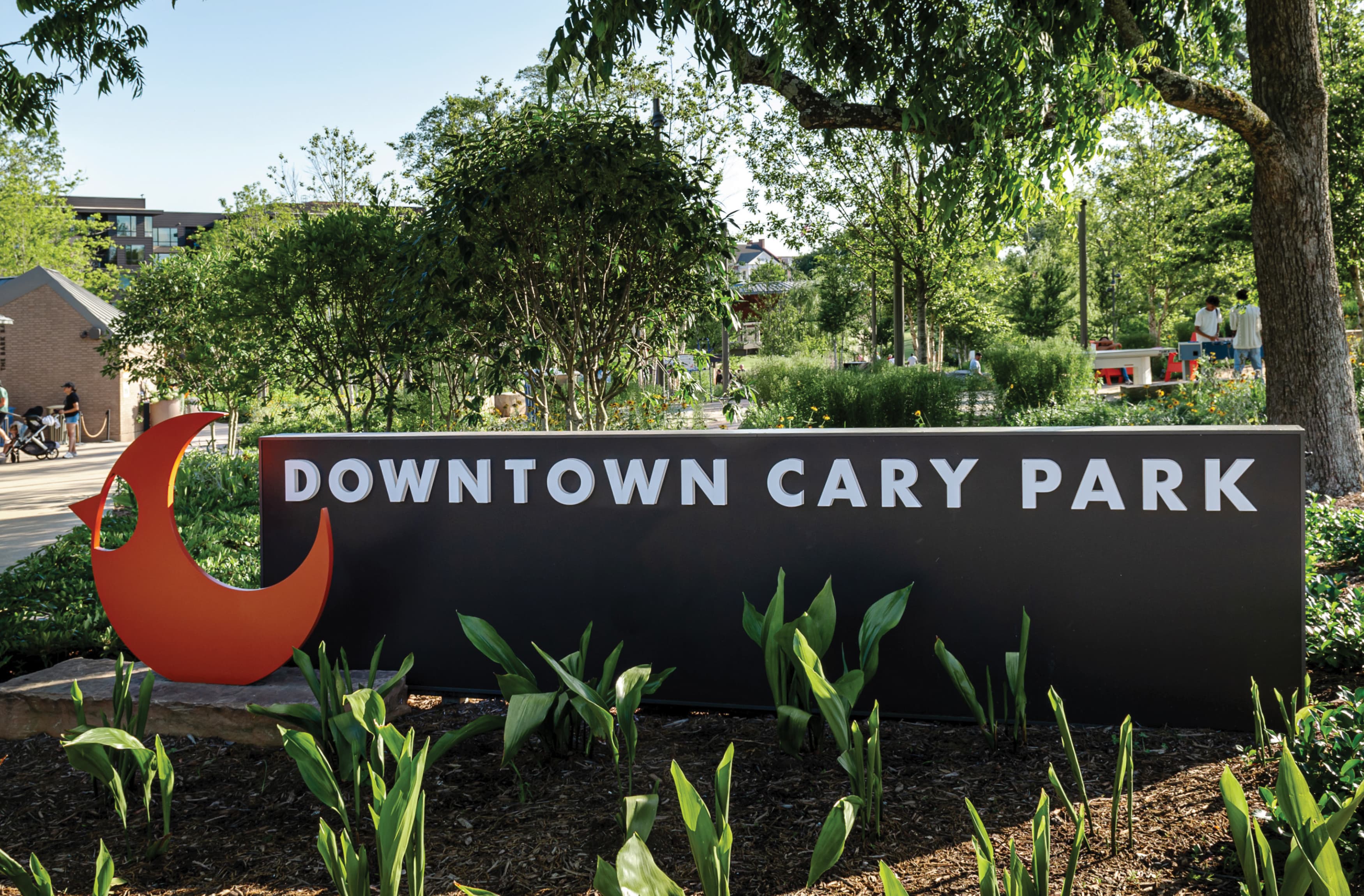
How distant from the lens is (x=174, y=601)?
11.7 feet

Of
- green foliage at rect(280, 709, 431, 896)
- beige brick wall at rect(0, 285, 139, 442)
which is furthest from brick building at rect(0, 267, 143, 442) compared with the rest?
green foliage at rect(280, 709, 431, 896)

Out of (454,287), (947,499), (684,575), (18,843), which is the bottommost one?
(18,843)

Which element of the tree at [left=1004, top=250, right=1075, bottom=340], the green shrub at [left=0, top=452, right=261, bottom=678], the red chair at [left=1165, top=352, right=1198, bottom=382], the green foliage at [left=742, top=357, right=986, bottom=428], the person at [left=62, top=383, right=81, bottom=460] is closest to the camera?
the green shrub at [left=0, top=452, right=261, bottom=678]

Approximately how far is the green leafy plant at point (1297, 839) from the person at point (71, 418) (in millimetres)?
20548

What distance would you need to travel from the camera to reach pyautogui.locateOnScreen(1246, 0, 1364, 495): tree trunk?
686 cm

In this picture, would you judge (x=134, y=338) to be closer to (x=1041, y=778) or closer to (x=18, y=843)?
(x=18, y=843)

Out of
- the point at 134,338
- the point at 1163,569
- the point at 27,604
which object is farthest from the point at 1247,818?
the point at 134,338

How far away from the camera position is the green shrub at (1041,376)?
13820 mm

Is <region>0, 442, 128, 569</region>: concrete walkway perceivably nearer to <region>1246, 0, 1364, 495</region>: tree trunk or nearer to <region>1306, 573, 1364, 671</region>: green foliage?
<region>1306, 573, 1364, 671</region>: green foliage

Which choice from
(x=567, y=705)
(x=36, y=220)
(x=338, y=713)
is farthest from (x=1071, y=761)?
(x=36, y=220)

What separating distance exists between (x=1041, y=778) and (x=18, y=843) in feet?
9.33

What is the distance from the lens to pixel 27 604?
4.97 meters

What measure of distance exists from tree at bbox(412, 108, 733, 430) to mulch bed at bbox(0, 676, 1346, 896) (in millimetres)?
4052

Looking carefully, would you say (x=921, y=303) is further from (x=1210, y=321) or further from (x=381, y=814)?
(x=381, y=814)
